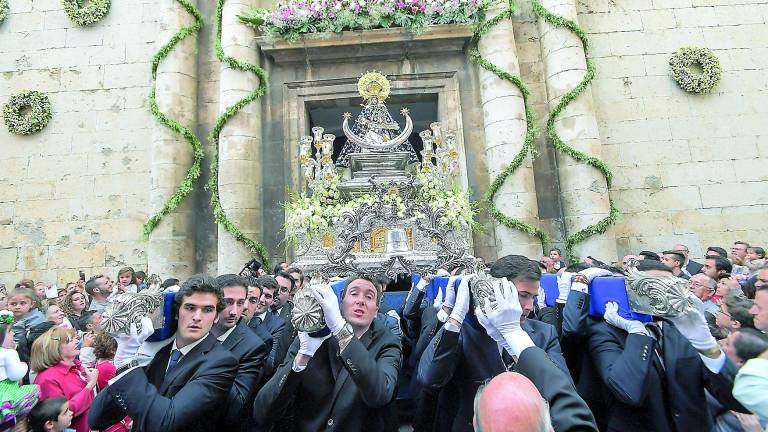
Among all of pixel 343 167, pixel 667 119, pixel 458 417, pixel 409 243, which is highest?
pixel 667 119

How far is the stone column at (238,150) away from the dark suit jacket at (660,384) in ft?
25.1

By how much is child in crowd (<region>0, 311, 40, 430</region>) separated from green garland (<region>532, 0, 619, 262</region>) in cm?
838

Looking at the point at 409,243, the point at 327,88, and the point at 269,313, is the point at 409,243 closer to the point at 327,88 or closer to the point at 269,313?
the point at 269,313

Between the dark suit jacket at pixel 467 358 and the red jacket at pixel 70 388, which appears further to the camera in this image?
the red jacket at pixel 70 388

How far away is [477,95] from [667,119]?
4.15 metres

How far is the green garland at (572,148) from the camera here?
923 centimetres

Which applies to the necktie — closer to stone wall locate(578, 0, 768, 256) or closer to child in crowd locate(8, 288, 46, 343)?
child in crowd locate(8, 288, 46, 343)

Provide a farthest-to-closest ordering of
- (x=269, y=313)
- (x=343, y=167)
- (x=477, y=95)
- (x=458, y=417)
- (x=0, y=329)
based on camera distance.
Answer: (x=477, y=95) < (x=343, y=167) < (x=269, y=313) < (x=0, y=329) < (x=458, y=417)

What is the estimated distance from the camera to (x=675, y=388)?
2.69 metres

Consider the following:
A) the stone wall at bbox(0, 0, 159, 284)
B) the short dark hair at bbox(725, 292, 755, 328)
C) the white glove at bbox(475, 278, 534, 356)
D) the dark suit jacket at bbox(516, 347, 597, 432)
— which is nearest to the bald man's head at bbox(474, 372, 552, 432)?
the dark suit jacket at bbox(516, 347, 597, 432)

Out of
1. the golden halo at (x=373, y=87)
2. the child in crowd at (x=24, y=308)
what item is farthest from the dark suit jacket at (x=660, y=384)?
the golden halo at (x=373, y=87)

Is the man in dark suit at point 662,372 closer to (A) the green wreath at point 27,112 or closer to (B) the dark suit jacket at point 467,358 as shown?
(B) the dark suit jacket at point 467,358

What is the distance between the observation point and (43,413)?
3256 mm

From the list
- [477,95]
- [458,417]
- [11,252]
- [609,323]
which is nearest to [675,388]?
[609,323]
